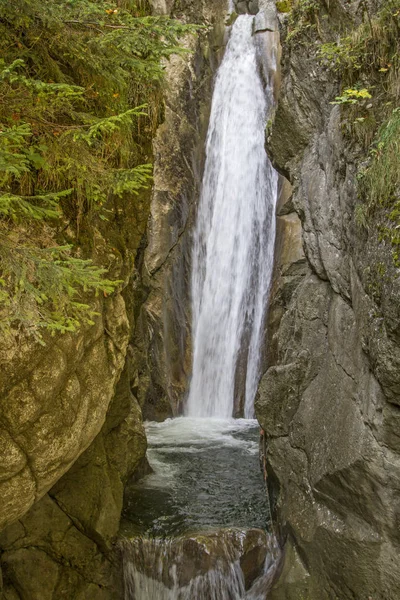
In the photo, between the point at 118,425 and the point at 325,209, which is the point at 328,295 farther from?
the point at 118,425

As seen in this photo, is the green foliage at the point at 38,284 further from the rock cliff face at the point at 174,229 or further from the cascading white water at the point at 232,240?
the cascading white water at the point at 232,240

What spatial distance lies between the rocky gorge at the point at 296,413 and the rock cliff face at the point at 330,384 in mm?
21

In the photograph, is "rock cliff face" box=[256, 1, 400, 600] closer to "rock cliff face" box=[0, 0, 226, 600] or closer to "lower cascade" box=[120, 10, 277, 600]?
"lower cascade" box=[120, 10, 277, 600]

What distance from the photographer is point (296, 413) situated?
7.68m

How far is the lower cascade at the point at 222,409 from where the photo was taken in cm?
720

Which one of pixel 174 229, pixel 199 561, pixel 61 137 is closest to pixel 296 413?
pixel 199 561

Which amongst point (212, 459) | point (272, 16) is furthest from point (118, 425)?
point (272, 16)

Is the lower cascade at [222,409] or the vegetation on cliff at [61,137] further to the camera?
the lower cascade at [222,409]

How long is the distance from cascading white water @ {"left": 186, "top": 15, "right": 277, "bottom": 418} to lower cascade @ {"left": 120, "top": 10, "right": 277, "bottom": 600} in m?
0.03

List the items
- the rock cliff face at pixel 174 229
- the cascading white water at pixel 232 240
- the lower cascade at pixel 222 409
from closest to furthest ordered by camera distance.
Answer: the lower cascade at pixel 222 409, the rock cliff face at pixel 174 229, the cascading white water at pixel 232 240

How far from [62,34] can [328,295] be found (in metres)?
4.76

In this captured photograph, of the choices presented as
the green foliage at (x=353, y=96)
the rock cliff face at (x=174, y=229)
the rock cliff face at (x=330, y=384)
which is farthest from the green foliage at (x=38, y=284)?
the rock cliff face at (x=174, y=229)

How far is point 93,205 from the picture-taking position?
19.8ft

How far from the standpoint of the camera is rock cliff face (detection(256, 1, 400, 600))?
562 cm
